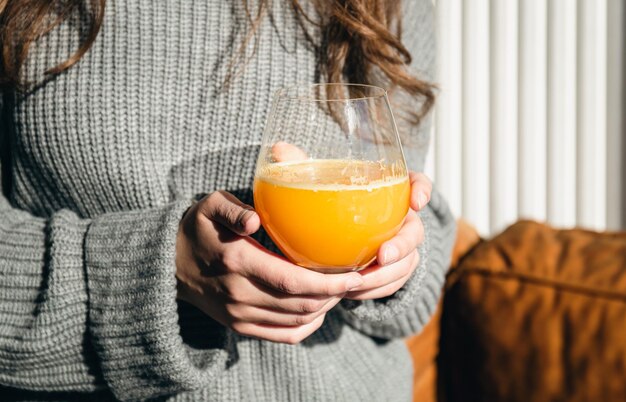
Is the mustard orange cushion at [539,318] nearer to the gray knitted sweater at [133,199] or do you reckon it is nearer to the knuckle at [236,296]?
the gray knitted sweater at [133,199]

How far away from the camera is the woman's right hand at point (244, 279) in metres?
0.62

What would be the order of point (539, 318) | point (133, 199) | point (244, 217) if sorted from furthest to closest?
point (539, 318)
point (133, 199)
point (244, 217)

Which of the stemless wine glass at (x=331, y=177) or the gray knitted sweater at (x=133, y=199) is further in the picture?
the gray knitted sweater at (x=133, y=199)

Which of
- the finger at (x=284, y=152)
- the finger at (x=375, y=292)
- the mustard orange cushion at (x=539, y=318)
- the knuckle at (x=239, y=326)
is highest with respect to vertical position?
the finger at (x=284, y=152)

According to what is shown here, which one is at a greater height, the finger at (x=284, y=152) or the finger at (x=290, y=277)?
the finger at (x=284, y=152)

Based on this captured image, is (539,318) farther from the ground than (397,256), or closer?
closer

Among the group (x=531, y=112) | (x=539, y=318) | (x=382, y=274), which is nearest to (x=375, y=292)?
(x=382, y=274)

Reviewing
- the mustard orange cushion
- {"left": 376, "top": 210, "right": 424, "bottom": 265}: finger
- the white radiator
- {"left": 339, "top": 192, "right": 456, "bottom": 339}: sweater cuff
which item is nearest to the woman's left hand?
{"left": 376, "top": 210, "right": 424, "bottom": 265}: finger

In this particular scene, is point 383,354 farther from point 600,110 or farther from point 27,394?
point 600,110

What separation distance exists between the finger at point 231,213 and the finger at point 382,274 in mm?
154

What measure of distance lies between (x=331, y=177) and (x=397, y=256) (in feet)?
0.37

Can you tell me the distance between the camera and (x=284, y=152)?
637mm

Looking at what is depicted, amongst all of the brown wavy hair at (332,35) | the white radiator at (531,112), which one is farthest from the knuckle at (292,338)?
the white radiator at (531,112)

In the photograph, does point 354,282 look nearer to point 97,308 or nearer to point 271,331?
point 271,331
